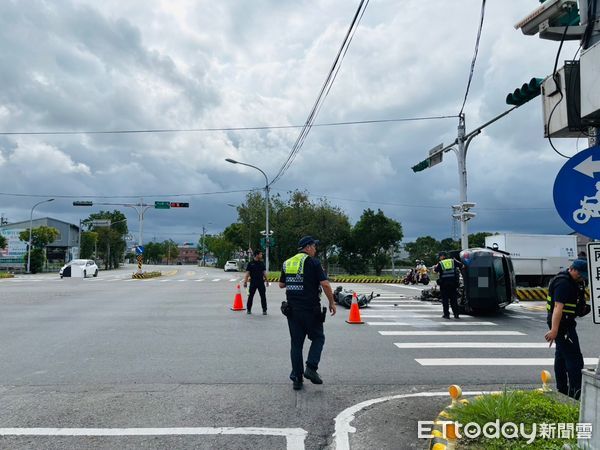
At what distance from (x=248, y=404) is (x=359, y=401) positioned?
1.24 meters

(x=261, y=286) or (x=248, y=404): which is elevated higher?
(x=261, y=286)

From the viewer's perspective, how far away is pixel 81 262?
41062mm

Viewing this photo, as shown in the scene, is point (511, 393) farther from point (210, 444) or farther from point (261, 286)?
point (261, 286)

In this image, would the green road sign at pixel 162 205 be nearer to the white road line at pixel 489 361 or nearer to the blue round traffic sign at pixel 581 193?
the white road line at pixel 489 361

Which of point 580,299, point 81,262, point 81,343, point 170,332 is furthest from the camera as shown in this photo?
point 81,262

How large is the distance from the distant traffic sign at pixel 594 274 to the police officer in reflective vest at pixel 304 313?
289 centimetres

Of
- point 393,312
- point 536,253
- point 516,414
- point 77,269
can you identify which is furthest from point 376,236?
point 516,414

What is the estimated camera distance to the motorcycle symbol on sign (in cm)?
374

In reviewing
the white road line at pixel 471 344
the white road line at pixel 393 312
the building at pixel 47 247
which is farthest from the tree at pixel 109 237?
the white road line at pixel 471 344

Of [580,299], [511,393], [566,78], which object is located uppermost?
[566,78]

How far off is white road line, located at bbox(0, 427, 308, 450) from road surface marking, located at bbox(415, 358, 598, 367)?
3540mm

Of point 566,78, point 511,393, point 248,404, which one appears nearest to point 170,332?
point 248,404

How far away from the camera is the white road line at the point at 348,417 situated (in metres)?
4.29

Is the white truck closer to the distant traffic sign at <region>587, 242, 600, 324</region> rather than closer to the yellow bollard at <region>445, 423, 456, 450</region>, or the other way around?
the distant traffic sign at <region>587, 242, 600, 324</region>
